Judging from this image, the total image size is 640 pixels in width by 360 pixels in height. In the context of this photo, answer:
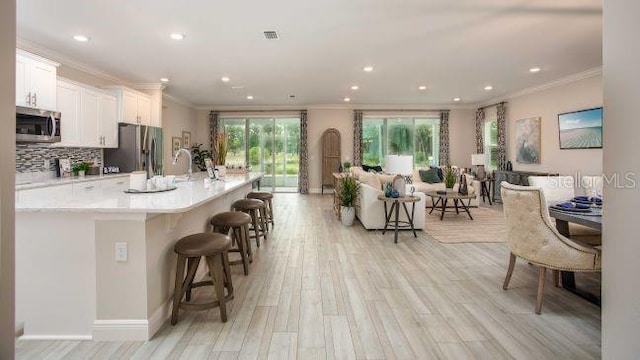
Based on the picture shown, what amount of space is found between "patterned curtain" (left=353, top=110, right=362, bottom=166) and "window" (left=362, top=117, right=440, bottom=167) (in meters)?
Result: 0.29

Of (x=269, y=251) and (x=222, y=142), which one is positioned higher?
(x=222, y=142)

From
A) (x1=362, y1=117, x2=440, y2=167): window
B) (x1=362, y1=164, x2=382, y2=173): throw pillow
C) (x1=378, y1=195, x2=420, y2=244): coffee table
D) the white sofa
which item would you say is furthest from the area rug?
(x1=362, y1=117, x2=440, y2=167): window

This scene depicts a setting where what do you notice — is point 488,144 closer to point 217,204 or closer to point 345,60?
point 345,60

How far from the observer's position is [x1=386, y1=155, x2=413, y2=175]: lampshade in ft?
15.7

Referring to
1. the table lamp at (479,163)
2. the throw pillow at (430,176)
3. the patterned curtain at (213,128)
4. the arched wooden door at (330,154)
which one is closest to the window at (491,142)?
the table lamp at (479,163)

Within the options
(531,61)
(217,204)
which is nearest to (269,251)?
(217,204)

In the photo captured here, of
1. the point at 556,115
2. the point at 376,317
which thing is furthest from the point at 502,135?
the point at 376,317

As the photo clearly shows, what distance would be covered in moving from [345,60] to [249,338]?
439cm

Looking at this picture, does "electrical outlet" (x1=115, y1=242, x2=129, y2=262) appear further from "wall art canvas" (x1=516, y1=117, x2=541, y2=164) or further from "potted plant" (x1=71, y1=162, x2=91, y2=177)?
"wall art canvas" (x1=516, y1=117, x2=541, y2=164)

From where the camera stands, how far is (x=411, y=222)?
17.0ft

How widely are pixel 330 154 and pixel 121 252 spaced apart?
27.7 feet

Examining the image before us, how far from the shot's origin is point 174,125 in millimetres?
9133

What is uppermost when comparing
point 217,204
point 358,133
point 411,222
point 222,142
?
point 358,133

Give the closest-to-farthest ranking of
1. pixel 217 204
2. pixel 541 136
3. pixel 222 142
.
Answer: pixel 217 204
pixel 222 142
pixel 541 136
